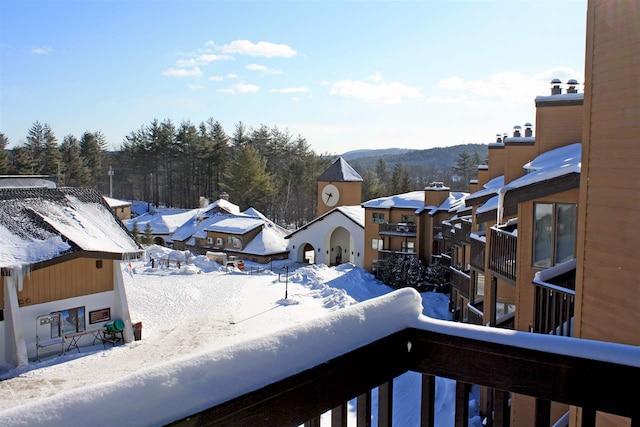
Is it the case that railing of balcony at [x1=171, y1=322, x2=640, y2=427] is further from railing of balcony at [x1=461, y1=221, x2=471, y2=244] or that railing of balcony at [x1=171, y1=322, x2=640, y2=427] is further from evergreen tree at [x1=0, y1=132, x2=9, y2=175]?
evergreen tree at [x1=0, y1=132, x2=9, y2=175]

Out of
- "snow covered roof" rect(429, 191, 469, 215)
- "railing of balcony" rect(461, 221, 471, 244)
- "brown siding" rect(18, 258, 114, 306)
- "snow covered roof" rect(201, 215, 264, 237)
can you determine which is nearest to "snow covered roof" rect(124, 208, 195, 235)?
"snow covered roof" rect(201, 215, 264, 237)

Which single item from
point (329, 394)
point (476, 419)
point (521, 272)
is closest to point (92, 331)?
point (476, 419)

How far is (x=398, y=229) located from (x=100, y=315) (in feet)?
50.0

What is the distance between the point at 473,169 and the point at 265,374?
65.8m

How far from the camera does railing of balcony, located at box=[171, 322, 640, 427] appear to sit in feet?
4.48

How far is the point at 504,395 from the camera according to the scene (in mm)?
1537

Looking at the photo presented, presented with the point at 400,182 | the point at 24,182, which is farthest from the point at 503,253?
the point at 400,182

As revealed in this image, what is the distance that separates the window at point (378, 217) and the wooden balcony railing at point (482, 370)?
80.1ft

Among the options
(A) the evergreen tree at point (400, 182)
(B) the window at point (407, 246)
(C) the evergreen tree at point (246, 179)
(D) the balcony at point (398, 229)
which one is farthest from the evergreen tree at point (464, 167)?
(B) the window at point (407, 246)

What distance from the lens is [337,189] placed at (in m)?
32.7

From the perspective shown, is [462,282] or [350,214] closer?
[462,282]

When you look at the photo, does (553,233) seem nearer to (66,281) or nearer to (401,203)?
(66,281)

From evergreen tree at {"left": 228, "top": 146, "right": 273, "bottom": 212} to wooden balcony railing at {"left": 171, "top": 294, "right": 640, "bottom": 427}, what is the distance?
4249 centimetres

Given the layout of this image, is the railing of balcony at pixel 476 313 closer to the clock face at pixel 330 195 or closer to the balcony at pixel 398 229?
the balcony at pixel 398 229
